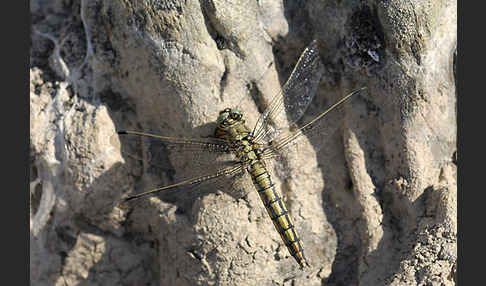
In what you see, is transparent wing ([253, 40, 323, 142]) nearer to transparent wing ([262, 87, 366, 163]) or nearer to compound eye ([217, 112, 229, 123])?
transparent wing ([262, 87, 366, 163])

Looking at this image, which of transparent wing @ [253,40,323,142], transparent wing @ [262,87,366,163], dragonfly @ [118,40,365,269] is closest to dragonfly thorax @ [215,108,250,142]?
dragonfly @ [118,40,365,269]

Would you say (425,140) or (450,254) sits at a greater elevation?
(425,140)

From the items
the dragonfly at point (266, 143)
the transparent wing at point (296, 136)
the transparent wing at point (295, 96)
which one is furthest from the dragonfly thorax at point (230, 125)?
the transparent wing at point (296, 136)

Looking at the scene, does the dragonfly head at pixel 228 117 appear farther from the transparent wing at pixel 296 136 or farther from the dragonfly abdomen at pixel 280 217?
the dragonfly abdomen at pixel 280 217

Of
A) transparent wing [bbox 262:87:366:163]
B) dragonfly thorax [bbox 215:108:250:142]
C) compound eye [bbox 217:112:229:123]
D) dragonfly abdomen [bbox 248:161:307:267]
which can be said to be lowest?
dragonfly abdomen [bbox 248:161:307:267]

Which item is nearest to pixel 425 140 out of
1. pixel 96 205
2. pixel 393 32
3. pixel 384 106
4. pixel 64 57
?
pixel 384 106

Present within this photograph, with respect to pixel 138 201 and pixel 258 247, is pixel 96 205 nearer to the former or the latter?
pixel 138 201

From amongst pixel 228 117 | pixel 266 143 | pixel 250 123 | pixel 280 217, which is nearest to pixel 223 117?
pixel 228 117
